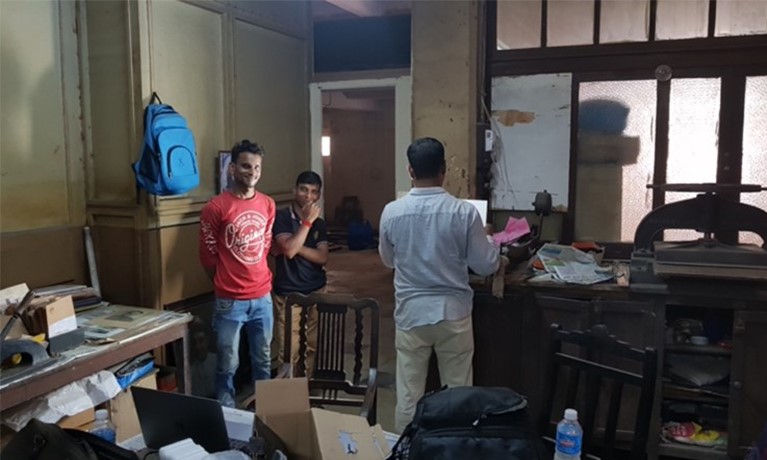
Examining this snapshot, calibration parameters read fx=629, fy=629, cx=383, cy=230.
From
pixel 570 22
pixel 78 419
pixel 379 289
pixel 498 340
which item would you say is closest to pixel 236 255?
pixel 78 419

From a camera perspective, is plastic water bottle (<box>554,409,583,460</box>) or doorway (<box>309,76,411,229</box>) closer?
plastic water bottle (<box>554,409,583,460</box>)

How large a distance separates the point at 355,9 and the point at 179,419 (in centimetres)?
365

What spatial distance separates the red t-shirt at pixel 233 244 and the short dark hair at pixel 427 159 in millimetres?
956

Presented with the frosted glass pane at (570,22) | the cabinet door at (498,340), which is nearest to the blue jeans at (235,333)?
the cabinet door at (498,340)

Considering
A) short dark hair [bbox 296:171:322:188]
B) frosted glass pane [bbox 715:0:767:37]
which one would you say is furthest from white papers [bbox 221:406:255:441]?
frosted glass pane [bbox 715:0:767:37]

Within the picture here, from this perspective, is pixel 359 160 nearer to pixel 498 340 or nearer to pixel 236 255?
pixel 236 255

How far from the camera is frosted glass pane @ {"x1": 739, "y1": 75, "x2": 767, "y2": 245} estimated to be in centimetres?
345

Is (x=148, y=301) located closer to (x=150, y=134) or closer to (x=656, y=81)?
(x=150, y=134)

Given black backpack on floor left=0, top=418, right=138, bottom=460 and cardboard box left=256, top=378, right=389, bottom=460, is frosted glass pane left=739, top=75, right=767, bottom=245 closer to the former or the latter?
cardboard box left=256, top=378, right=389, bottom=460

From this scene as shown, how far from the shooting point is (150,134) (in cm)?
299

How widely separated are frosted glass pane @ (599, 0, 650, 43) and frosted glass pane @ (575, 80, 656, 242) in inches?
10.1

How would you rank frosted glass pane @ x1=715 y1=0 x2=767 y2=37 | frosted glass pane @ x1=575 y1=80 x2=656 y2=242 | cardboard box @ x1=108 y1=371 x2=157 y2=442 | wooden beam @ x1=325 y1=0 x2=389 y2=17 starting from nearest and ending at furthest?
cardboard box @ x1=108 y1=371 x2=157 y2=442, frosted glass pane @ x1=715 y1=0 x2=767 y2=37, frosted glass pane @ x1=575 y1=80 x2=656 y2=242, wooden beam @ x1=325 y1=0 x2=389 y2=17

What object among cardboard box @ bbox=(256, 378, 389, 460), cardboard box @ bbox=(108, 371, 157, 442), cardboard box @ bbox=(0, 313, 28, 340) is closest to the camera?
cardboard box @ bbox=(256, 378, 389, 460)

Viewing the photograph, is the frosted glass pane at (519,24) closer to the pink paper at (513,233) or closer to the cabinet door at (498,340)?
the pink paper at (513,233)
